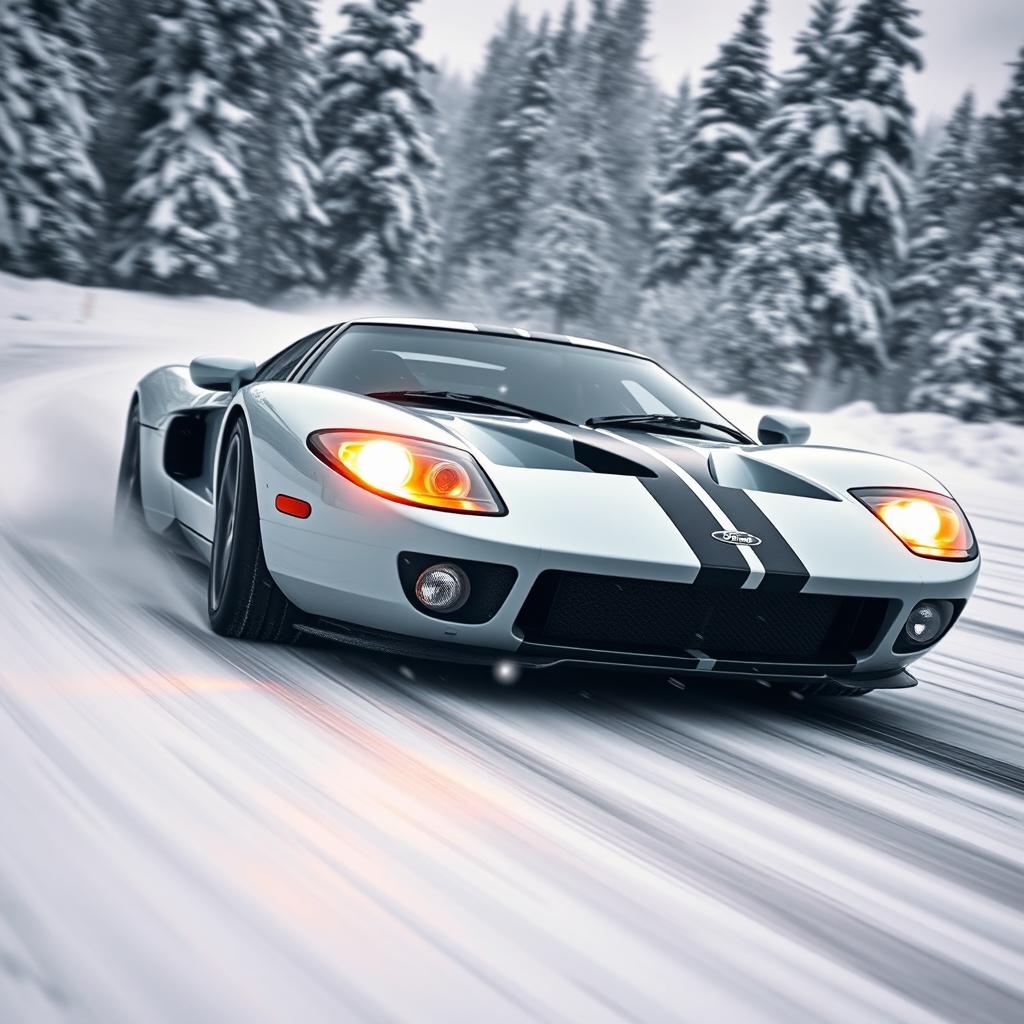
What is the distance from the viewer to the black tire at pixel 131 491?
5.23m

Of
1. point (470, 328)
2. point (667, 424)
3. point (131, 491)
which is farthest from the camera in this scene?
point (131, 491)

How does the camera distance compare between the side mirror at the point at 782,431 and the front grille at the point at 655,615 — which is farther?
the side mirror at the point at 782,431

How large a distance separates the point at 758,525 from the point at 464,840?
1392 millimetres

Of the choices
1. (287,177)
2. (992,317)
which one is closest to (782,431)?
(992,317)

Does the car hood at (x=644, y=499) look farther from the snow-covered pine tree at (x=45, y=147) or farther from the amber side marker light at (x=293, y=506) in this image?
the snow-covered pine tree at (x=45, y=147)

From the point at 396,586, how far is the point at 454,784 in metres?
0.69

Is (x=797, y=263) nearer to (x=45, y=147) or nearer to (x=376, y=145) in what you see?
(x=376, y=145)

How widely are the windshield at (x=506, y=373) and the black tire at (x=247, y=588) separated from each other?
0.52 m

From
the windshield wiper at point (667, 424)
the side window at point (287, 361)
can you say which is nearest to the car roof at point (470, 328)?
the side window at point (287, 361)

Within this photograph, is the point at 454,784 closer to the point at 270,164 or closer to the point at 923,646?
the point at 923,646

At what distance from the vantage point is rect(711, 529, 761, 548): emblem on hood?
10.2ft

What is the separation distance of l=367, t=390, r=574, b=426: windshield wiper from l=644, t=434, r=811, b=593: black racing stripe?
416 mm

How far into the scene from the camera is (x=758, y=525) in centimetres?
323

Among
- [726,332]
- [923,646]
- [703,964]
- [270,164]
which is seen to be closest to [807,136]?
[726,332]
